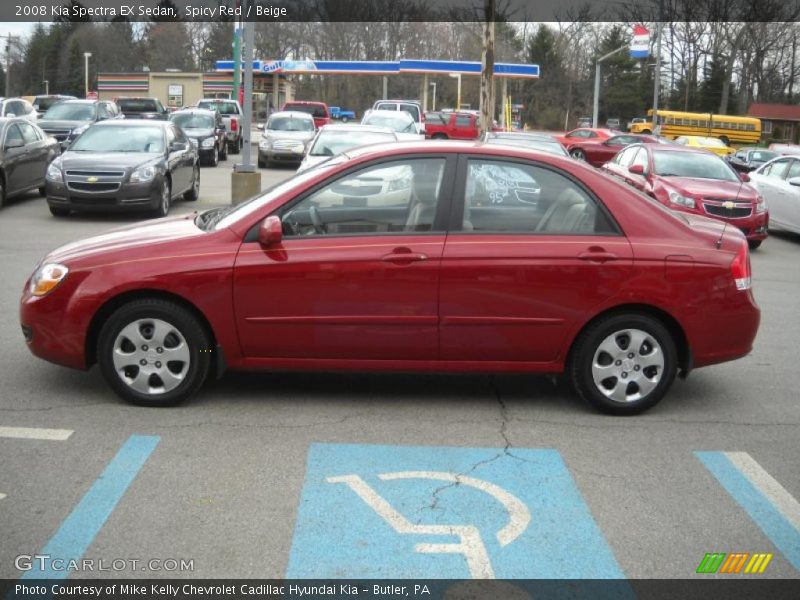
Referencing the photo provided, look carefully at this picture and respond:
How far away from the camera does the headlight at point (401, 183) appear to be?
5812mm

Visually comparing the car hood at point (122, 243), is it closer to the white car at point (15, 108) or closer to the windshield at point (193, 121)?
the windshield at point (193, 121)

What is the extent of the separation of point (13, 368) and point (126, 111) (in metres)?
29.4

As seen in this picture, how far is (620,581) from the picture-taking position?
3.70 metres

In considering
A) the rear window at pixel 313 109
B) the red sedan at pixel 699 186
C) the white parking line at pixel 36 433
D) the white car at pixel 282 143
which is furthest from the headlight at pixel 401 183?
the rear window at pixel 313 109

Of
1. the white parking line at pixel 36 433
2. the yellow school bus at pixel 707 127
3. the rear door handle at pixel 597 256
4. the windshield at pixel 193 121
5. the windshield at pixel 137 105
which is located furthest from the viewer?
the yellow school bus at pixel 707 127

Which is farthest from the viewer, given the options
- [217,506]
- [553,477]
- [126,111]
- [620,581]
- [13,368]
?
[126,111]

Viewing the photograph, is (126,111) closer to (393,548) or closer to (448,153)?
(448,153)

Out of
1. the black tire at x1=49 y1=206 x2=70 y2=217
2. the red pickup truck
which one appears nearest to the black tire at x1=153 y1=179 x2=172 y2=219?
the black tire at x1=49 y1=206 x2=70 y2=217

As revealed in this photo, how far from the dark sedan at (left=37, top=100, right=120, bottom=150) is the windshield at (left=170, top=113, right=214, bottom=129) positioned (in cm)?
220

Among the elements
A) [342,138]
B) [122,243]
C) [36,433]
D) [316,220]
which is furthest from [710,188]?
[36,433]

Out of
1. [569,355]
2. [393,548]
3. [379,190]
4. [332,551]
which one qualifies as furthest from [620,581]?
[379,190]

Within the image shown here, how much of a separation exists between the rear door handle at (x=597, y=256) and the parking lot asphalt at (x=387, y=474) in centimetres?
99

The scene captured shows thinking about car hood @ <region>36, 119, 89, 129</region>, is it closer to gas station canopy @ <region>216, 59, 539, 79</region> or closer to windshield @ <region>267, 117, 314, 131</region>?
windshield @ <region>267, 117, 314, 131</region>

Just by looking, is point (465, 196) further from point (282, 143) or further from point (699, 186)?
point (282, 143)
